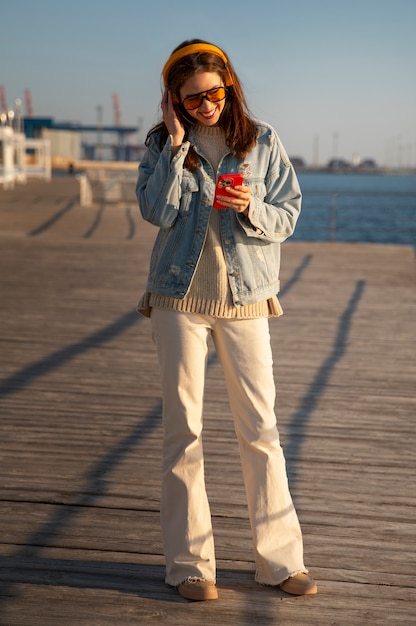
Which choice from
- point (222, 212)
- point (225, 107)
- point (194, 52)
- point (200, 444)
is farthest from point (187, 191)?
point (200, 444)

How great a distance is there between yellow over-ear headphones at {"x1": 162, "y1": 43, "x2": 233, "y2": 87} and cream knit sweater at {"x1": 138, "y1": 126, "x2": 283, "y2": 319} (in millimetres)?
144

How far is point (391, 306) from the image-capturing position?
25.0ft

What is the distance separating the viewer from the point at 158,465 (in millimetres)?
3582

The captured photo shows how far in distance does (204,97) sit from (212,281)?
471 mm

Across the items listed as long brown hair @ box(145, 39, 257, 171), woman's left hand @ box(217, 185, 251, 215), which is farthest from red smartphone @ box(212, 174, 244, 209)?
long brown hair @ box(145, 39, 257, 171)

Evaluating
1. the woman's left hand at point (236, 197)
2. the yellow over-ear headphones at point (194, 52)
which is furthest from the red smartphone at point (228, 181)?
the yellow over-ear headphones at point (194, 52)

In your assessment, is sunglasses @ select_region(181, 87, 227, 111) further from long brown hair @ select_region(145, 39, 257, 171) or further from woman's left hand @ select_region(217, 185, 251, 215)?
woman's left hand @ select_region(217, 185, 251, 215)

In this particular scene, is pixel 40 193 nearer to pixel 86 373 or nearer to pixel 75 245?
pixel 75 245

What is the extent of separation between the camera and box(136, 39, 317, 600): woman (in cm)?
231

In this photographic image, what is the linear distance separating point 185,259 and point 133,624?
936mm

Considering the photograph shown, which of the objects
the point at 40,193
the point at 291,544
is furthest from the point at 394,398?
the point at 40,193

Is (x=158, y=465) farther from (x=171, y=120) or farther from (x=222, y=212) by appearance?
(x=171, y=120)

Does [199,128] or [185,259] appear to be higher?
[199,128]

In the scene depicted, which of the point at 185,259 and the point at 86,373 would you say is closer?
the point at 185,259
